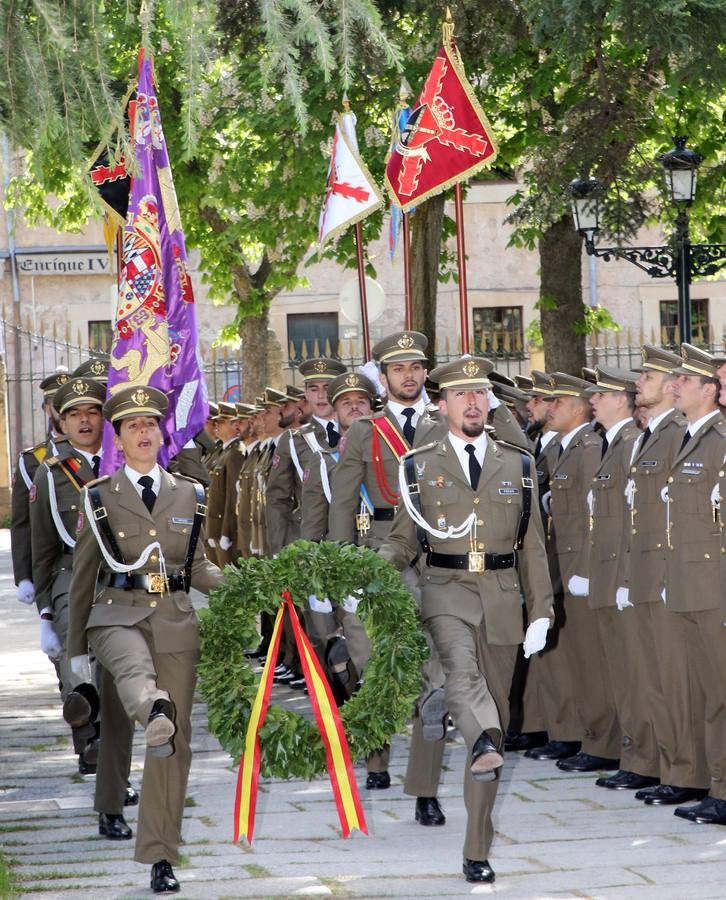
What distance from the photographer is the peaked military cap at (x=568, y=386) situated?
377 inches

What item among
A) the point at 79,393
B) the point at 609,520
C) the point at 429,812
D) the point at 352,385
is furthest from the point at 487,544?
the point at 352,385

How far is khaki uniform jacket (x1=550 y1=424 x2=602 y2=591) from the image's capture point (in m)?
9.35

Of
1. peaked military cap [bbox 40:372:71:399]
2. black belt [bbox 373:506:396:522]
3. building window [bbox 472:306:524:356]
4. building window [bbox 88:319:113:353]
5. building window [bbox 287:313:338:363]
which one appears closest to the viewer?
black belt [bbox 373:506:396:522]

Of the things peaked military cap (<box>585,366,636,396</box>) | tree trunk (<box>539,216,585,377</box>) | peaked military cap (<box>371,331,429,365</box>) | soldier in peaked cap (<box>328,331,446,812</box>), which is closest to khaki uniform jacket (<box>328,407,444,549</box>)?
soldier in peaked cap (<box>328,331,446,812</box>)

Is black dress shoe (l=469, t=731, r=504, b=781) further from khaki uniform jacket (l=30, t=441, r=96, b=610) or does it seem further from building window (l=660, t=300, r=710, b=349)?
building window (l=660, t=300, r=710, b=349)

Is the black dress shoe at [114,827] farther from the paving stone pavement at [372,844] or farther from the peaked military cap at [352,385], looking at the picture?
the peaked military cap at [352,385]

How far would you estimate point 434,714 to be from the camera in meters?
7.18

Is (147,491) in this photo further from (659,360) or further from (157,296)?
(157,296)

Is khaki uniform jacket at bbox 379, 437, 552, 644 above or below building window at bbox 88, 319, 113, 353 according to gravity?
below

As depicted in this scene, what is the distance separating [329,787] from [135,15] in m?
4.22

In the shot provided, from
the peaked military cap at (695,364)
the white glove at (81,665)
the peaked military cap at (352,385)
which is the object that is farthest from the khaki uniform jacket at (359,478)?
the white glove at (81,665)

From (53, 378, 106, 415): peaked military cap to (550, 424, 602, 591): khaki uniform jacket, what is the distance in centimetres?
276

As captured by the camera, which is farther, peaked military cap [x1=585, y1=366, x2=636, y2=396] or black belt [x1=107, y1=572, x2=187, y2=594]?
peaked military cap [x1=585, y1=366, x2=636, y2=396]

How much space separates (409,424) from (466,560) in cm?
186
